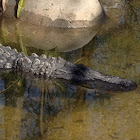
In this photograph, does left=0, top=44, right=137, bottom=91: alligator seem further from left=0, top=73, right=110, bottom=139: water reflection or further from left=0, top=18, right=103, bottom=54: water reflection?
left=0, top=18, right=103, bottom=54: water reflection

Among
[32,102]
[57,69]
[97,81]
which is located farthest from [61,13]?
[32,102]

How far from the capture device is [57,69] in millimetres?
4777

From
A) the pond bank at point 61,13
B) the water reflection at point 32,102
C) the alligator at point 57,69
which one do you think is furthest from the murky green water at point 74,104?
the pond bank at point 61,13

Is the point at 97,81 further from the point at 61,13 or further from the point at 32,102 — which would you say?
the point at 61,13

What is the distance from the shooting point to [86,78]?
4551 mm

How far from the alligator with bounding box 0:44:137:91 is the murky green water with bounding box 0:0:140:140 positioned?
103 millimetres

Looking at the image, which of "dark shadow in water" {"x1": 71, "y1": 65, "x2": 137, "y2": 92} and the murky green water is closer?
the murky green water

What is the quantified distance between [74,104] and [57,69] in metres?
0.76

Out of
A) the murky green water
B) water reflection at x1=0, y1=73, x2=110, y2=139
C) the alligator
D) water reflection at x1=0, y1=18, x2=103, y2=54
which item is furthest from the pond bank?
water reflection at x1=0, y1=73, x2=110, y2=139

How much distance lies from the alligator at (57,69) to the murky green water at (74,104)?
0.34ft

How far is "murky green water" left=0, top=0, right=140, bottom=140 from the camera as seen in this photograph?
3656mm

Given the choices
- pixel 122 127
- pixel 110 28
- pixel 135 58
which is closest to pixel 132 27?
pixel 110 28

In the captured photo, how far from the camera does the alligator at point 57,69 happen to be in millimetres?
4420

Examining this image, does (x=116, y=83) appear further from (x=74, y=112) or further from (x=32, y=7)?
(x=32, y=7)
